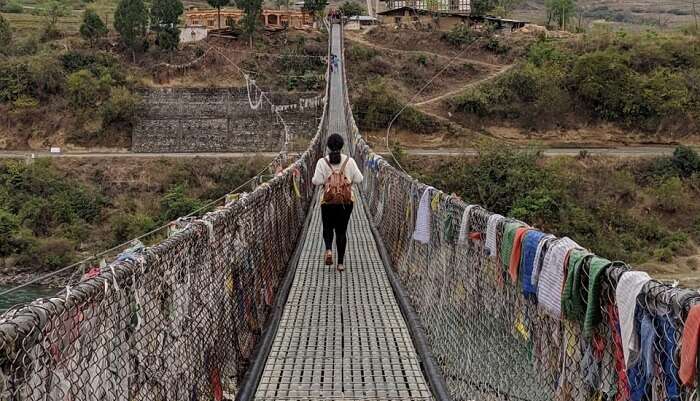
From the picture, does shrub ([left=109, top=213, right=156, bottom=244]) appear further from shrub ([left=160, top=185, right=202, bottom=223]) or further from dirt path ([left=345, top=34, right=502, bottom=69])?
dirt path ([left=345, top=34, right=502, bottom=69])

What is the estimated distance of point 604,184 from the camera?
20.0 m

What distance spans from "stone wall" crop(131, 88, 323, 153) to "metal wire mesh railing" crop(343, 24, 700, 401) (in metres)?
19.7

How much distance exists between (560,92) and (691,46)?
692 centimetres

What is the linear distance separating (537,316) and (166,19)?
27.6m

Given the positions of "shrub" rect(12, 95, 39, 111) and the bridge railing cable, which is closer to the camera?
the bridge railing cable

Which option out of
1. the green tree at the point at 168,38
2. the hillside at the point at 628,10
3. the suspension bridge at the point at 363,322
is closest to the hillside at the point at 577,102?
the green tree at the point at 168,38

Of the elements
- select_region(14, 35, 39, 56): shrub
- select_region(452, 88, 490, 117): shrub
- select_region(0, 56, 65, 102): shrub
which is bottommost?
select_region(452, 88, 490, 117): shrub

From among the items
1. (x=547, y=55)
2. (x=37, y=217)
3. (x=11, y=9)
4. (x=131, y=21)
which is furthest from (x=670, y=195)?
(x=11, y=9)

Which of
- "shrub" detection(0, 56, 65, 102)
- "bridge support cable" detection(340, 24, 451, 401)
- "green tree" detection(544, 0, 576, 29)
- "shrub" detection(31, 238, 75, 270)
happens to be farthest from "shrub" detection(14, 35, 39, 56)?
"bridge support cable" detection(340, 24, 451, 401)

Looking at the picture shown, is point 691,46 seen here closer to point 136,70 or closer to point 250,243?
point 136,70

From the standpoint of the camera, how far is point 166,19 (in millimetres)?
27047

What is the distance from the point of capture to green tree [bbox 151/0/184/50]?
86.0 feet

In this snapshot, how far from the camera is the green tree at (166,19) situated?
1032 inches

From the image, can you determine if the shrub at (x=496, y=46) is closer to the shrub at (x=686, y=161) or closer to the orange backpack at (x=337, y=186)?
the shrub at (x=686, y=161)
